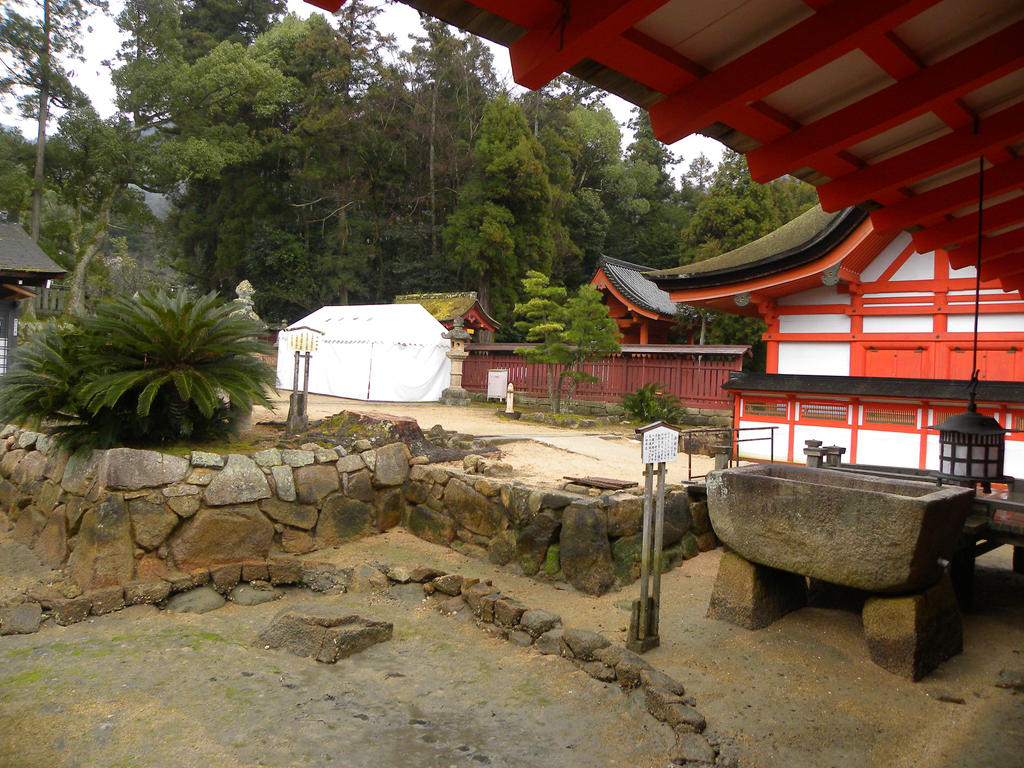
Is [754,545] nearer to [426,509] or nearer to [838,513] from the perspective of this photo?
[838,513]

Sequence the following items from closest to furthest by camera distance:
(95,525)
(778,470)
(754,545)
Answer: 1. (754,545)
2. (778,470)
3. (95,525)

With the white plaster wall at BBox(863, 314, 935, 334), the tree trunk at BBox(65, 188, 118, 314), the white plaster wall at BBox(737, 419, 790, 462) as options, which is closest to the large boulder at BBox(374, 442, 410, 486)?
the white plaster wall at BBox(737, 419, 790, 462)

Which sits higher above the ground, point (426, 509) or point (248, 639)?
point (426, 509)

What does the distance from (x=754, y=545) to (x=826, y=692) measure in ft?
3.52

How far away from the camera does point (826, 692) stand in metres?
4.39

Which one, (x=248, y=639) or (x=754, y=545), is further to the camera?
(x=248, y=639)

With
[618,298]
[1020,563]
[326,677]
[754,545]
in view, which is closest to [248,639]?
[326,677]

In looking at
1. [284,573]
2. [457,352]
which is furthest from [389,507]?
[457,352]

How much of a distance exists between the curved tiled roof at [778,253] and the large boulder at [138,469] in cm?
839

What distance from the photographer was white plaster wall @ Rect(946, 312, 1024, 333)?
30.6 ft

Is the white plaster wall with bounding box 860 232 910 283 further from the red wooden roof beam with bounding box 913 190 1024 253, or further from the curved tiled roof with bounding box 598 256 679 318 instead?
the curved tiled roof with bounding box 598 256 679 318

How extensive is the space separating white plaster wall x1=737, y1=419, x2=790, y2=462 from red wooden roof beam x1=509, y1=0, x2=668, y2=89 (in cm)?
844

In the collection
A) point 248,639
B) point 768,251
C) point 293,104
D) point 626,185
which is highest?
point 293,104

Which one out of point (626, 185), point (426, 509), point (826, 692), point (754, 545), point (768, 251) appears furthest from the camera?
point (626, 185)
